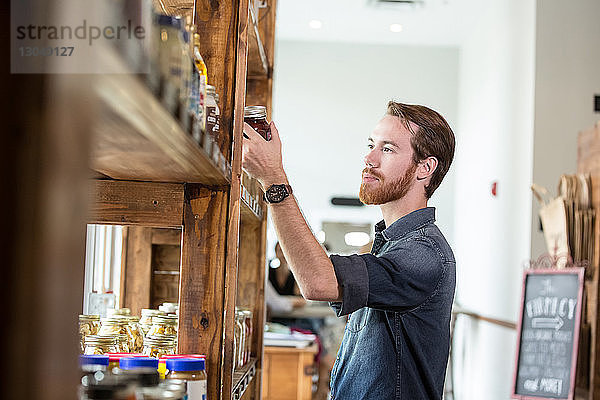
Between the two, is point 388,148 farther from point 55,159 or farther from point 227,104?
point 55,159

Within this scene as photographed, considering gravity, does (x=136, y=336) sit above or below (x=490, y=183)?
below

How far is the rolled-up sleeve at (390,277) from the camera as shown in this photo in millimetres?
1820

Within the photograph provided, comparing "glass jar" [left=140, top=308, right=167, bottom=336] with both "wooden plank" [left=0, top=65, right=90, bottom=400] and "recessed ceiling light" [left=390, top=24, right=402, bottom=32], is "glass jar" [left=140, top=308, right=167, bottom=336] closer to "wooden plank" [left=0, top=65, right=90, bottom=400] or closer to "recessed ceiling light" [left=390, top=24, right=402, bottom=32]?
"wooden plank" [left=0, top=65, right=90, bottom=400]

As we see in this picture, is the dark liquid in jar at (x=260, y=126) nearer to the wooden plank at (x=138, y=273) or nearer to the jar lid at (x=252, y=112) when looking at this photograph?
the jar lid at (x=252, y=112)

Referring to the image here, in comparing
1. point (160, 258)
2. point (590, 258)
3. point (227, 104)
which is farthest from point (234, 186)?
point (590, 258)

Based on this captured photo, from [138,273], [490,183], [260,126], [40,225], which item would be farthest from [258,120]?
[490,183]

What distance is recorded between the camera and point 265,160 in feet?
5.97

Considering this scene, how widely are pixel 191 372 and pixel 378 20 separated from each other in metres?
6.87

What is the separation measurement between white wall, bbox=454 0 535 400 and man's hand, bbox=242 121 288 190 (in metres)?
3.75

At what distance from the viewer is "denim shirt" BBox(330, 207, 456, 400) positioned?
6.15ft

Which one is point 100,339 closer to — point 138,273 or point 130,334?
point 130,334

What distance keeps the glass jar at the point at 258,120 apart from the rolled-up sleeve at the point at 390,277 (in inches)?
13.0

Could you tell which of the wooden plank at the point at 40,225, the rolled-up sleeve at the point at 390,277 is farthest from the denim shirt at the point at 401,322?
the wooden plank at the point at 40,225

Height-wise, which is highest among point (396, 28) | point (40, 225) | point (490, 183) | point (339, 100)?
point (396, 28)
